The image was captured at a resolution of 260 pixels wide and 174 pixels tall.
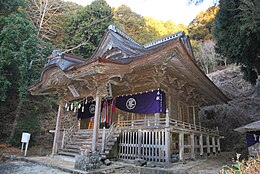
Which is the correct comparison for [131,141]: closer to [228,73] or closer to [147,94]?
[147,94]

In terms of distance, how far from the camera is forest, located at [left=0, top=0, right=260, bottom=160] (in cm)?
830

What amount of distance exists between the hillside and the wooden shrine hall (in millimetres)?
3474

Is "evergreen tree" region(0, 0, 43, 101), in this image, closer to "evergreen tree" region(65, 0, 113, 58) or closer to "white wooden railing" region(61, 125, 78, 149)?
"white wooden railing" region(61, 125, 78, 149)

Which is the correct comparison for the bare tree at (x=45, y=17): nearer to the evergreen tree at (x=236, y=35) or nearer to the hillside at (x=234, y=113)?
the evergreen tree at (x=236, y=35)

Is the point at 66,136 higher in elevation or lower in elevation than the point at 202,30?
lower

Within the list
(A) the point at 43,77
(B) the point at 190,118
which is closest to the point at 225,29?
(B) the point at 190,118

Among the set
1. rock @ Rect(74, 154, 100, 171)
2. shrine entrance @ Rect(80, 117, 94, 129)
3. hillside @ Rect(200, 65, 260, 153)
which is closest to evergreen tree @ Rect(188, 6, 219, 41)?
hillside @ Rect(200, 65, 260, 153)

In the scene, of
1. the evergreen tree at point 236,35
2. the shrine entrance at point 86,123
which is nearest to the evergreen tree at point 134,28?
the shrine entrance at point 86,123

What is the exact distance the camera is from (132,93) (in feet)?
33.3

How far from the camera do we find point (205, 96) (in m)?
13.1

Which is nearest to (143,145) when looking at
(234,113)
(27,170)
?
(27,170)

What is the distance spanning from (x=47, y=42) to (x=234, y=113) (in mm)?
17998

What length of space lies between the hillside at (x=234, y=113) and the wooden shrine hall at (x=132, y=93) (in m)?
3.47

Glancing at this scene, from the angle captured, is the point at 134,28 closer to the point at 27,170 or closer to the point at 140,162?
the point at 140,162
